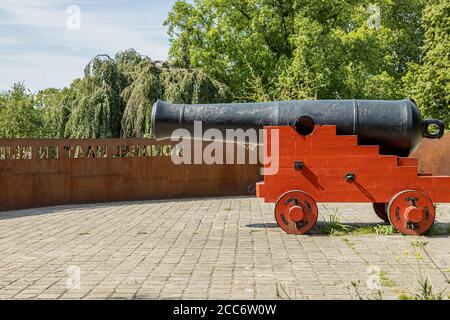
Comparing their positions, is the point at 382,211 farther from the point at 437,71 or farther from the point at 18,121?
the point at 18,121

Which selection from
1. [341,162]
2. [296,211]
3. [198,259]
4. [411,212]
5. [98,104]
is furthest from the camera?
[98,104]

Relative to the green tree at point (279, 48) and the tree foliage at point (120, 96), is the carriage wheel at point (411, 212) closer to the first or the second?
the tree foliage at point (120, 96)

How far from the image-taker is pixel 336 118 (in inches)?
353

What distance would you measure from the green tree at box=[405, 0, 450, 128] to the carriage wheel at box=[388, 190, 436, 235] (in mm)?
17186

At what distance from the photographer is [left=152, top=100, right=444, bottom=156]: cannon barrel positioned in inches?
352

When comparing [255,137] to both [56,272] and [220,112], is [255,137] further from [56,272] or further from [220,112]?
[56,272]

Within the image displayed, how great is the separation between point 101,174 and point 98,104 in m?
3.63

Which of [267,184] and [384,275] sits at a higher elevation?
[267,184]

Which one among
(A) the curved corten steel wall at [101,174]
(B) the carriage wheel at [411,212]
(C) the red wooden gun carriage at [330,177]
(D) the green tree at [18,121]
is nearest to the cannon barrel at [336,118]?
(C) the red wooden gun carriage at [330,177]

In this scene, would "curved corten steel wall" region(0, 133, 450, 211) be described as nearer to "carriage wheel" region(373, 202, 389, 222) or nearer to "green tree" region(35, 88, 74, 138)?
"green tree" region(35, 88, 74, 138)

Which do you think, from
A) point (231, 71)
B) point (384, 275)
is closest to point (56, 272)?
point (384, 275)

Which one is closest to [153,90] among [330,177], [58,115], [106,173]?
[58,115]

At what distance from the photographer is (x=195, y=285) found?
570cm
